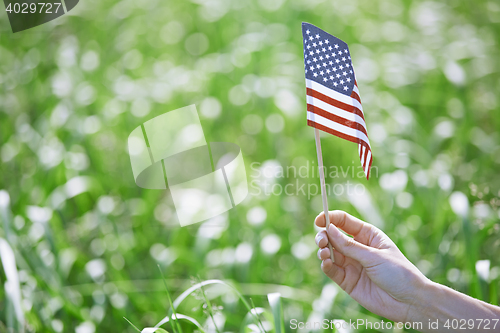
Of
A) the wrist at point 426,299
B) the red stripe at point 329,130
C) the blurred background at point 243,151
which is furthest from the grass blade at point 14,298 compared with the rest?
the wrist at point 426,299

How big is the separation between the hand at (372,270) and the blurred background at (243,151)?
45cm

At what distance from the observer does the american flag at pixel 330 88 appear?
1.32m

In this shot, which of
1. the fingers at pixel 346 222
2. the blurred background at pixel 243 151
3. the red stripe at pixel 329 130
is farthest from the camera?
the blurred background at pixel 243 151

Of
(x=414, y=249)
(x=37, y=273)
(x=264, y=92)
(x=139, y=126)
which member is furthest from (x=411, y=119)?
(x=37, y=273)

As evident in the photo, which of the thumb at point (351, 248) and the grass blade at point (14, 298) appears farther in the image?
the grass blade at point (14, 298)

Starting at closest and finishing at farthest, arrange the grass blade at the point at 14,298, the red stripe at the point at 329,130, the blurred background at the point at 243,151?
1. the red stripe at the point at 329,130
2. the grass blade at the point at 14,298
3. the blurred background at the point at 243,151

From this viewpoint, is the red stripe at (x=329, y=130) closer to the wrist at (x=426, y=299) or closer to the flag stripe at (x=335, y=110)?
the flag stripe at (x=335, y=110)

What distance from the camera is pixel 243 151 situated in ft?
11.3

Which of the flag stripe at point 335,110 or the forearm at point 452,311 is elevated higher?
the flag stripe at point 335,110

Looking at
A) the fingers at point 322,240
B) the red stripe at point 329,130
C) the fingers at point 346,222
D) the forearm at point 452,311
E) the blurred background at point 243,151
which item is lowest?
the blurred background at point 243,151

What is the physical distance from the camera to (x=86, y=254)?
2.70 m

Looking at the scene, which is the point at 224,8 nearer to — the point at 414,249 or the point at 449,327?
the point at 414,249

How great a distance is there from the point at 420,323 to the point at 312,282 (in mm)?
1035

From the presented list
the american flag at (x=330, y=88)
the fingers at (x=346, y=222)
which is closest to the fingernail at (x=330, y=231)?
the fingers at (x=346, y=222)
